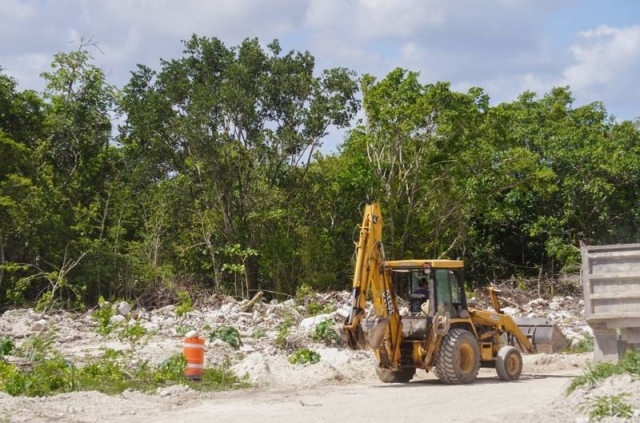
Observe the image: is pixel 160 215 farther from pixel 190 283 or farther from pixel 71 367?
pixel 71 367

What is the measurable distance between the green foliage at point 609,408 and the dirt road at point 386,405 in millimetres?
375

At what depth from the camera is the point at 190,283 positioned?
1105 inches

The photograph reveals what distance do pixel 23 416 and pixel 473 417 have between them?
5.38 meters

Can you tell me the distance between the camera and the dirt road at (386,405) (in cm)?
1034

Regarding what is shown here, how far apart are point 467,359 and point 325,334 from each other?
4.60m

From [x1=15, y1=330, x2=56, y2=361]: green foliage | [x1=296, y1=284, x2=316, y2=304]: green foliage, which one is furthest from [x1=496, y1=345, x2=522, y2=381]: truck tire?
[x1=296, y1=284, x2=316, y2=304]: green foliage

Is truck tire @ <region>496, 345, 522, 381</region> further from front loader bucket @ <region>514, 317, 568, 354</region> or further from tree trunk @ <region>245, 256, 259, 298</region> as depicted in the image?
tree trunk @ <region>245, 256, 259, 298</region>

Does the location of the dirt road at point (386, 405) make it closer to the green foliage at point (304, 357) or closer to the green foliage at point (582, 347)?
the green foliage at point (304, 357)

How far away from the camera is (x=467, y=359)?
1466 cm

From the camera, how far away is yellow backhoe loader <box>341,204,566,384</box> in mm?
13595

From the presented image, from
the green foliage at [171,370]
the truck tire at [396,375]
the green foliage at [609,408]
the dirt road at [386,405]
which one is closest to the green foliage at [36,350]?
the green foliage at [171,370]

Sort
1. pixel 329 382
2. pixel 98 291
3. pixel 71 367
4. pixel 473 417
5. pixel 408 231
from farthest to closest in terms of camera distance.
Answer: pixel 408 231 → pixel 98 291 → pixel 329 382 → pixel 71 367 → pixel 473 417

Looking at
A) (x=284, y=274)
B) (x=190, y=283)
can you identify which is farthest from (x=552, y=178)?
(x=190, y=283)

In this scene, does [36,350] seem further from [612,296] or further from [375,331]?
[612,296]
